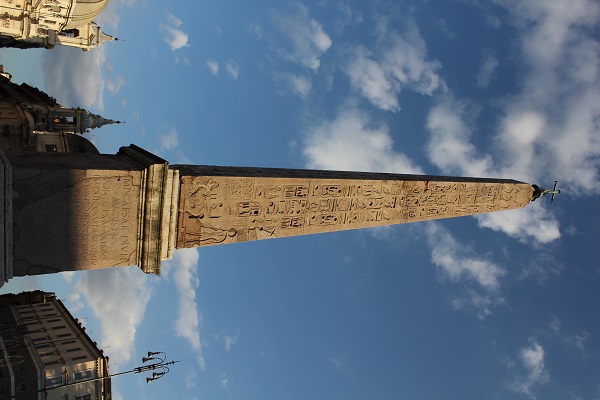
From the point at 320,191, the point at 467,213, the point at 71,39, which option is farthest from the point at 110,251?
the point at 71,39

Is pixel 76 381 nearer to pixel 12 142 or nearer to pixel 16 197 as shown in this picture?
pixel 12 142

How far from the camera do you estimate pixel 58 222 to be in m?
5.84

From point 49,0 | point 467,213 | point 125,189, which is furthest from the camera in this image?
point 49,0

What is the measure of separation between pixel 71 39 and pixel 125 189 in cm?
3442

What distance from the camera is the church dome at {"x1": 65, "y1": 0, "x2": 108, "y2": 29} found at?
3103 cm

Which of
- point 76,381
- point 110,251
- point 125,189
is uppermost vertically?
point 125,189

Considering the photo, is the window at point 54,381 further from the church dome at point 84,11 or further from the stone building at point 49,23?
the church dome at point 84,11

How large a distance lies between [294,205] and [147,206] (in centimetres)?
245

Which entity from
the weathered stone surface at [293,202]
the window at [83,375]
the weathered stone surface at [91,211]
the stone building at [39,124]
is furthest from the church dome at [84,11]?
the weathered stone surface at [91,211]

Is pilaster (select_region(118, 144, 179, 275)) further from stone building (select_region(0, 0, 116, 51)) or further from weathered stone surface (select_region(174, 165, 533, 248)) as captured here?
stone building (select_region(0, 0, 116, 51))

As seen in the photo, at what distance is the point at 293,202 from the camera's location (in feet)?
26.2

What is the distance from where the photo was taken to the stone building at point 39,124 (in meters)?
21.8

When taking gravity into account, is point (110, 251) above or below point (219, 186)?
below

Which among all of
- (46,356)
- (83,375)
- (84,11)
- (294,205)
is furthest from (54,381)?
(84,11)
